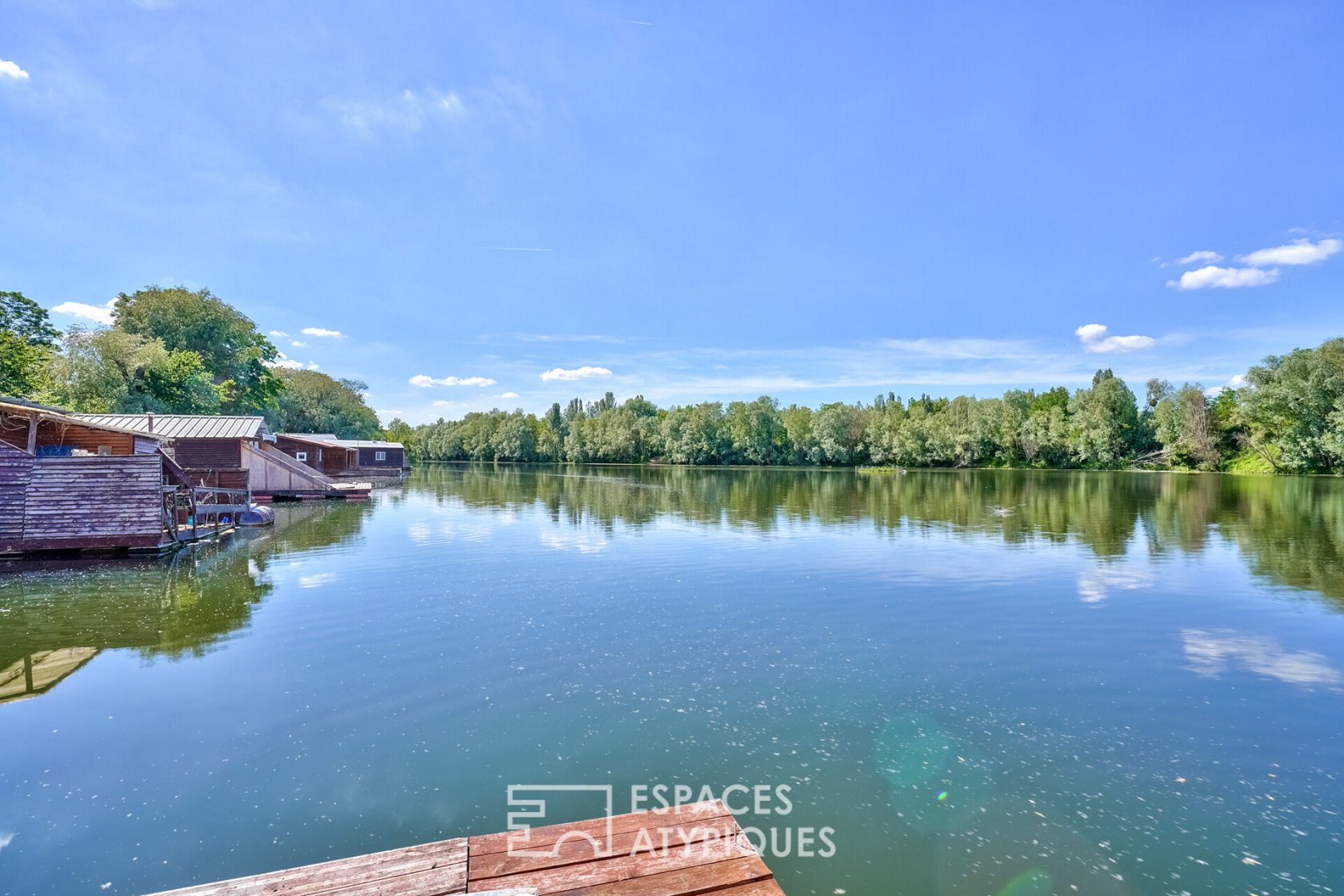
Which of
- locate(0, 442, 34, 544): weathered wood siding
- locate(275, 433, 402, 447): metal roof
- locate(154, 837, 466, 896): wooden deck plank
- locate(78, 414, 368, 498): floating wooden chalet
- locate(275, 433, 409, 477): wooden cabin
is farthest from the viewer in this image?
locate(275, 433, 402, 447): metal roof

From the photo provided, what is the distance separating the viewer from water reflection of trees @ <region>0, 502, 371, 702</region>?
36.6ft

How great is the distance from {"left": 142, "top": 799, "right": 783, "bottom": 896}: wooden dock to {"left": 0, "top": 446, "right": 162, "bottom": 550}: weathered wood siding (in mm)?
21925

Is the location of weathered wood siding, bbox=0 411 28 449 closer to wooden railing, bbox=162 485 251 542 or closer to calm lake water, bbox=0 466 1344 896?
wooden railing, bbox=162 485 251 542

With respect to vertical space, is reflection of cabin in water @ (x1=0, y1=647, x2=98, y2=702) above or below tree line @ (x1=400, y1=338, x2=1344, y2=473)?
below

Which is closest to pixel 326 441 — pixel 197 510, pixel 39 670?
pixel 197 510

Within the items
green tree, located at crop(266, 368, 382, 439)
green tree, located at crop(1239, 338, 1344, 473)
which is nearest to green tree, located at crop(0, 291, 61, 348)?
green tree, located at crop(266, 368, 382, 439)

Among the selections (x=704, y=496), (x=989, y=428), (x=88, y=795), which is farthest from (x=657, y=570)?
(x=989, y=428)

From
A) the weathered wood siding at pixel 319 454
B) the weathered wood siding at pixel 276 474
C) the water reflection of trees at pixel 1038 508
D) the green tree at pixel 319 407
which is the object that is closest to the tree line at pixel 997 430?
the water reflection of trees at pixel 1038 508

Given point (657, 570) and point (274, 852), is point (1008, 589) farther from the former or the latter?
point (274, 852)

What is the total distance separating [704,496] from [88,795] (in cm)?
4071

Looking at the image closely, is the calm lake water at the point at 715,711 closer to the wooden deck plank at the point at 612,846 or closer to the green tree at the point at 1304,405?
the wooden deck plank at the point at 612,846

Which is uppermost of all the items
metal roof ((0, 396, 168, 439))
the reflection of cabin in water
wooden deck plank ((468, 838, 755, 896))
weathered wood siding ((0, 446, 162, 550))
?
metal roof ((0, 396, 168, 439))

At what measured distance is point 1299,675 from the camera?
399 inches

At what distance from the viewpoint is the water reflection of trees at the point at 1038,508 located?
23.6 meters
